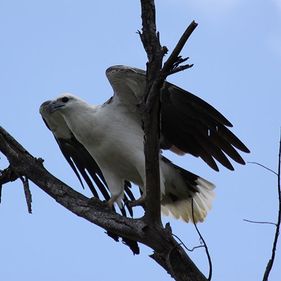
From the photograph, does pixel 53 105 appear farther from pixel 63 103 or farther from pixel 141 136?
pixel 141 136

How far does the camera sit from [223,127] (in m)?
5.85

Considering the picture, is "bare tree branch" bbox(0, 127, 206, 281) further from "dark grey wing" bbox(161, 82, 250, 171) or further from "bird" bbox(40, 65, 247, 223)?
"dark grey wing" bbox(161, 82, 250, 171)

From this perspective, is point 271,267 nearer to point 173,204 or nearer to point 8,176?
point 8,176

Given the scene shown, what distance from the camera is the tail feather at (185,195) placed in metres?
6.91

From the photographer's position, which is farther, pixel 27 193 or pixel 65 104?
pixel 65 104

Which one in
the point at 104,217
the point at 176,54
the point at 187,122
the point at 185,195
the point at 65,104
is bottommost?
the point at 104,217

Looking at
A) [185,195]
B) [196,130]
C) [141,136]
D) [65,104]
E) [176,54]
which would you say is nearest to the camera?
[176,54]

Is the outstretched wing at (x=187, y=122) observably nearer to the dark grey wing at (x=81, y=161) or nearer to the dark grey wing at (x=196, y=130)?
the dark grey wing at (x=196, y=130)

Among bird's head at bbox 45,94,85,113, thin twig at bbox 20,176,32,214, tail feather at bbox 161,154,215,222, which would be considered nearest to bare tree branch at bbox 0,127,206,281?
thin twig at bbox 20,176,32,214

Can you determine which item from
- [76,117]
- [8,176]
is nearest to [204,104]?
[76,117]

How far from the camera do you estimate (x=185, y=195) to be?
7.12 m

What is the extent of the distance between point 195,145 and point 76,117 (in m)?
1.23

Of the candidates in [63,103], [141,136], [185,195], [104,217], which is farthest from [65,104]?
[104,217]

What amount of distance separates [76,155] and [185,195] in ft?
4.05
